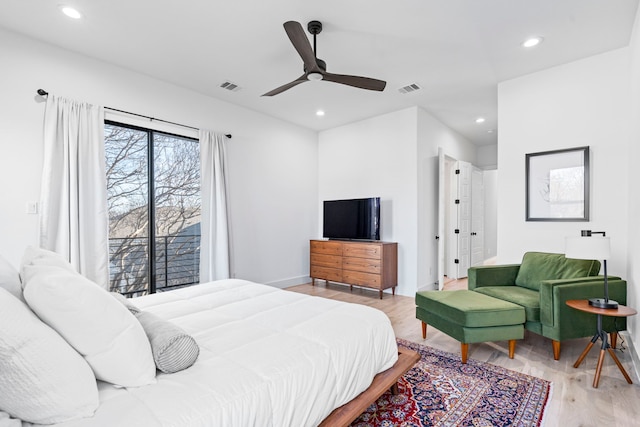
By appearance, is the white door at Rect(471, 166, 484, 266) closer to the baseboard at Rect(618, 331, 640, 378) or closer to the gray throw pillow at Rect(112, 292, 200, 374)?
the baseboard at Rect(618, 331, 640, 378)

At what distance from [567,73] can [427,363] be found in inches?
133

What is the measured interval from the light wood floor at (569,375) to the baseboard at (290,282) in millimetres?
2136

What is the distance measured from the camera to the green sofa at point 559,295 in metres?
2.43

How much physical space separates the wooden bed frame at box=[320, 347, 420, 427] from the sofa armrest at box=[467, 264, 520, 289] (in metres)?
1.54

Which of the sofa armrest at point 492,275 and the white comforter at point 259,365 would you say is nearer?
the white comforter at point 259,365

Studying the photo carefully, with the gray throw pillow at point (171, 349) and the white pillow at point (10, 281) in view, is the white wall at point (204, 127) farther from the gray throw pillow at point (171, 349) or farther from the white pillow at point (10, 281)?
the gray throw pillow at point (171, 349)

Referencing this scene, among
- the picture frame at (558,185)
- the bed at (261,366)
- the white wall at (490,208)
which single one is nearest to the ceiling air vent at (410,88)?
the picture frame at (558,185)

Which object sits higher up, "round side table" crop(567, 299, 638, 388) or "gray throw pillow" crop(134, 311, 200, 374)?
"gray throw pillow" crop(134, 311, 200, 374)

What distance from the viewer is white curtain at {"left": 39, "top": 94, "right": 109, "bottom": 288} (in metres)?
2.91

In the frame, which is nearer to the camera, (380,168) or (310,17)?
(310,17)

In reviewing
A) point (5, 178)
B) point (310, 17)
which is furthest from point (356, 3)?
point (5, 178)

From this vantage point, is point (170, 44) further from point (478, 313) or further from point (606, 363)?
point (606, 363)

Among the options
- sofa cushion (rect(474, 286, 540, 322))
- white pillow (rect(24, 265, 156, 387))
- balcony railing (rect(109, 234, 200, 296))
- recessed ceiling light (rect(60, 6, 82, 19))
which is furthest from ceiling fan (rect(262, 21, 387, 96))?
balcony railing (rect(109, 234, 200, 296))

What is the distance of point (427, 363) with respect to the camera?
2.47m
